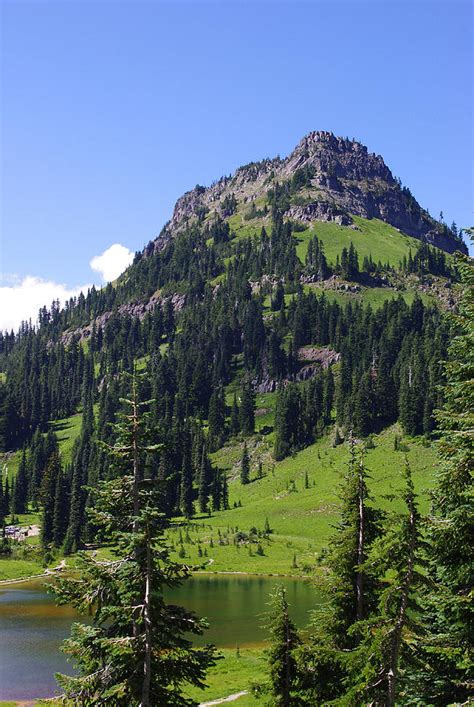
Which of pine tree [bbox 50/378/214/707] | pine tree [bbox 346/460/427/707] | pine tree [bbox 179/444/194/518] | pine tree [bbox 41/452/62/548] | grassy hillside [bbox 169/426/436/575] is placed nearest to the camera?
pine tree [bbox 346/460/427/707]

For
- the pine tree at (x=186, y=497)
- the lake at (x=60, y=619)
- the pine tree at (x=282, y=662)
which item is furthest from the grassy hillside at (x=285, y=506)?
the pine tree at (x=282, y=662)

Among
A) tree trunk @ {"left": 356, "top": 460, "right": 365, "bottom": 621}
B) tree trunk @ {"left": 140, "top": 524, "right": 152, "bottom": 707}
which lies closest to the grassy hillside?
tree trunk @ {"left": 356, "top": 460, "right": 365, "bottom": 621}

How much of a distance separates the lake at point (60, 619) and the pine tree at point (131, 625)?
17.0 metres

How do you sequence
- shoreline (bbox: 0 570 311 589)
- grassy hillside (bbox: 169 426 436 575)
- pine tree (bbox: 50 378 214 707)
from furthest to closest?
1. grassy hillside (bbox: 169 426 436 575)
2. shoreline (bbox: 0 570 311 589)
3. pine tree (bbox: 50 378 214 707)

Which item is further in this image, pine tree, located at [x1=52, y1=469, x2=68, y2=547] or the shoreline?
pine tree, located at [x1=52, y1=469, x2=68, y2=547]

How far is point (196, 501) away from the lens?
6777 inches

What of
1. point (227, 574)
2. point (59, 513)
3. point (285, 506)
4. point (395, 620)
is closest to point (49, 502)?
point (59, 513)

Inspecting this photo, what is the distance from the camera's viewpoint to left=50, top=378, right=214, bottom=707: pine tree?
53.6 ft

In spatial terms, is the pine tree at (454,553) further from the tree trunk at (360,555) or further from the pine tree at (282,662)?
the pine tree at (282,662)

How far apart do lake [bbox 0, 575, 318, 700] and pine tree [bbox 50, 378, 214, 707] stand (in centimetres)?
1702

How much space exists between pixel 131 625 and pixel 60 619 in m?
62.3

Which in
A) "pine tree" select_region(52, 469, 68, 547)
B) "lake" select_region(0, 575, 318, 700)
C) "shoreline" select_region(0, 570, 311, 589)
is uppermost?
"pine tree" select_region(52, 469, 68, 547)

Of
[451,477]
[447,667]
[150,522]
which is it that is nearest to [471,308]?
[451,477]

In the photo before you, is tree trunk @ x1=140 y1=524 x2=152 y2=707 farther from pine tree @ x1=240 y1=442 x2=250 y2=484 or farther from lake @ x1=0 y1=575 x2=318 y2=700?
pine tree @ x1=240 y1=442 x2=250 y2=484
